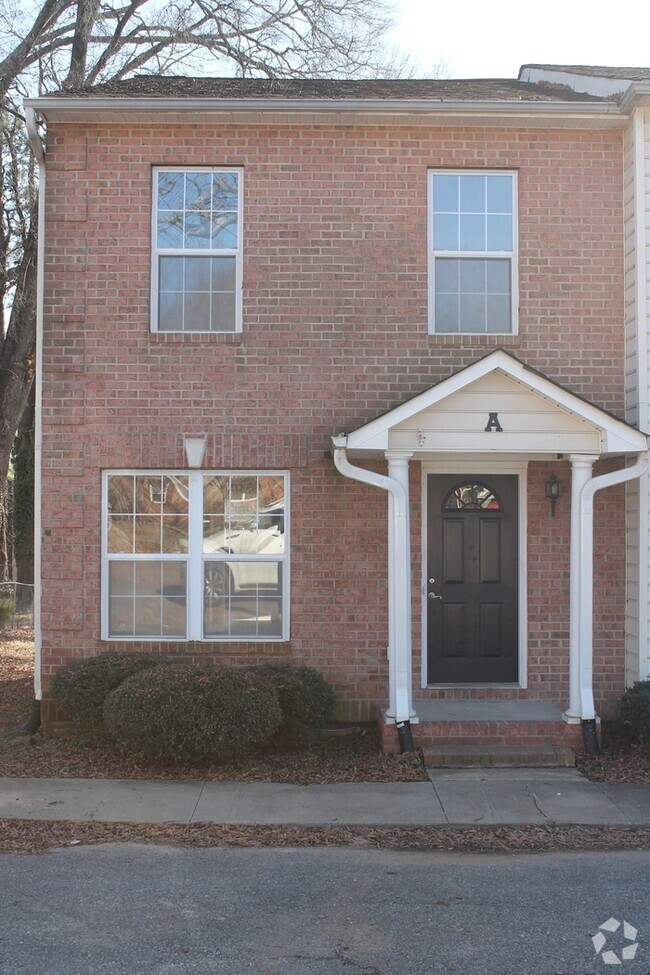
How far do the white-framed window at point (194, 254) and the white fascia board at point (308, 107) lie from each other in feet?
1.90

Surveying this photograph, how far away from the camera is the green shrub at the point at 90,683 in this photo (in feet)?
25.0

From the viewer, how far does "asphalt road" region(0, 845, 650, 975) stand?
163 inches

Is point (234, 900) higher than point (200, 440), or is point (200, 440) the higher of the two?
point (200, 440)

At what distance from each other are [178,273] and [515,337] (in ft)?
11.1

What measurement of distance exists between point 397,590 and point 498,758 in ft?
5.52

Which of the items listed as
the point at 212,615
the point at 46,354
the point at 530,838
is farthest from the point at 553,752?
the point at 46,354

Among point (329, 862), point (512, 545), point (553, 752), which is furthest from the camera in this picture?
point (512, 545)

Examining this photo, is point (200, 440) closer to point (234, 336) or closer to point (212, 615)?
point (234, 336)

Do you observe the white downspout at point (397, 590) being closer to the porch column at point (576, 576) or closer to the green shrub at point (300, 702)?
the green shrub at point (300, 702)

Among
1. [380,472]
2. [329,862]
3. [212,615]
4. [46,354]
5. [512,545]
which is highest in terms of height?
[46,354]

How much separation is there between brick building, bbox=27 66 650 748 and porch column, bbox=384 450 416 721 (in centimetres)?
56

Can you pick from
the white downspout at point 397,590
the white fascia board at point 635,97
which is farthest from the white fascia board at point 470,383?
the white fascia board at point 635,97

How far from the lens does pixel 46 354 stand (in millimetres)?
8250

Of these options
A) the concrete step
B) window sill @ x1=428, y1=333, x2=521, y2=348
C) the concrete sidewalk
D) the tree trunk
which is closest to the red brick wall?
window sill @ x1=428, y1=333, x2=521, y2=348
